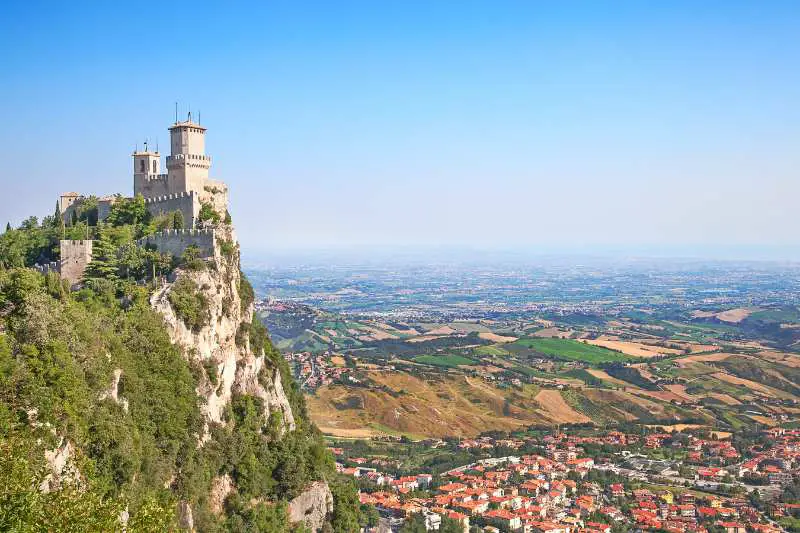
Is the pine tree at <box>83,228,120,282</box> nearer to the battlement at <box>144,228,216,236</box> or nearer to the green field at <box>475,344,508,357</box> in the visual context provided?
the battlement at <box>144,228,216,236</box>

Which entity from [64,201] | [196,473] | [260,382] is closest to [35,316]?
[196,473]

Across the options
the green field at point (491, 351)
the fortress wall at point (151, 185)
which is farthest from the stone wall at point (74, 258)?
the green field at point (491, 351)

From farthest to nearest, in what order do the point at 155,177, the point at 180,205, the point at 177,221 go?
the point at 155,177 < the point at 180,205 < the point at 177,221

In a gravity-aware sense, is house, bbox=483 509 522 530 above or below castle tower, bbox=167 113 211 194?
below

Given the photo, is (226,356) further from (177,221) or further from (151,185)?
(151,185)

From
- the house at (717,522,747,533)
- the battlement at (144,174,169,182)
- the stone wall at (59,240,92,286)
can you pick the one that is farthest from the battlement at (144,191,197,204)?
the house at (717,522,747,533)

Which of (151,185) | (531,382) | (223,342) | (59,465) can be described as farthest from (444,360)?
(59,465)
